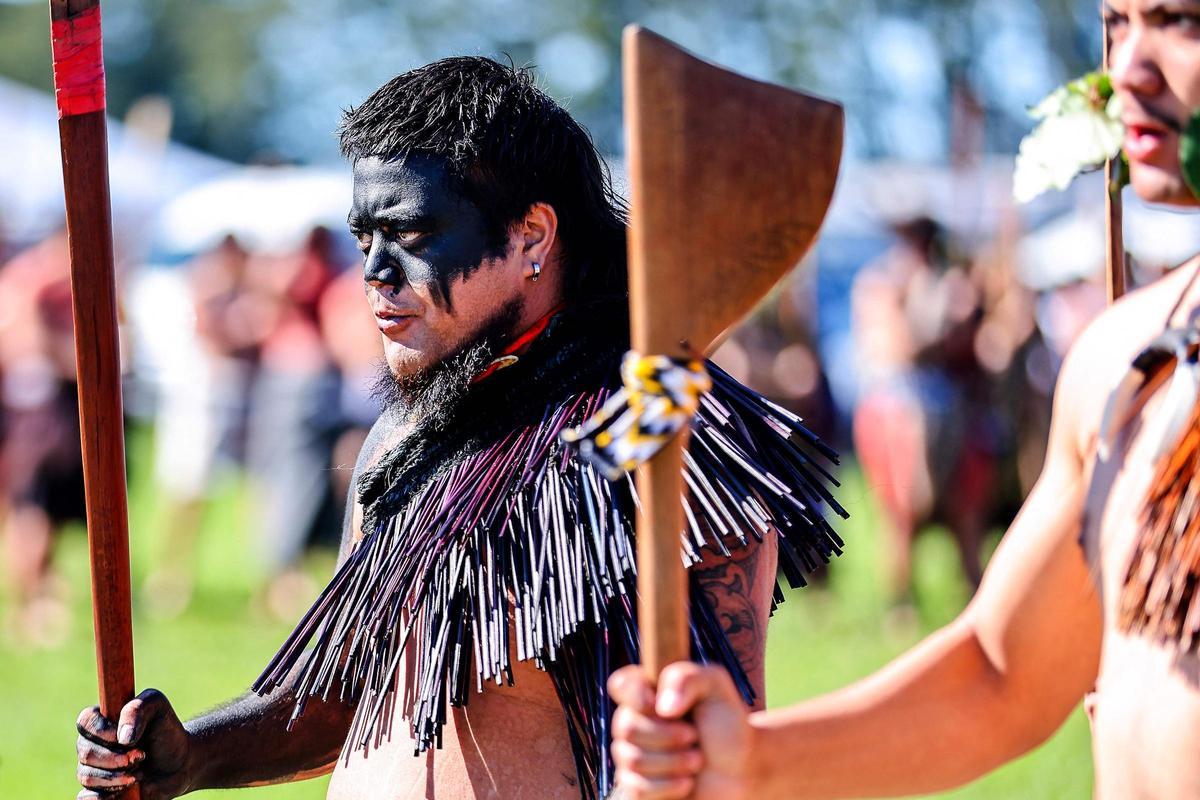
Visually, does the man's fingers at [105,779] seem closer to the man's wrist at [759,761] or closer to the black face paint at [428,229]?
the black face paint at [428,229]

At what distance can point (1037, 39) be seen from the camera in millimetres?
31969

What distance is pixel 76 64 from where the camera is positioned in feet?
9.43

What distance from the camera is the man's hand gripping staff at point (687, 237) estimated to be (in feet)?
6.53

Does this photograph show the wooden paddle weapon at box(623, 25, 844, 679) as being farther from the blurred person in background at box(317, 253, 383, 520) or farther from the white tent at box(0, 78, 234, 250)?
the white tent at box(0, 78, 234, 250)

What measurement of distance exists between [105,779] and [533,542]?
90 centimetres

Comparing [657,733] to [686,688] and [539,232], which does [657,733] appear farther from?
[539,232]

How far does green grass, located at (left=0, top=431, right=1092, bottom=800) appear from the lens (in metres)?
6.43

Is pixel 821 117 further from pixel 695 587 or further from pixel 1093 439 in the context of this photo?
pixel 695 587

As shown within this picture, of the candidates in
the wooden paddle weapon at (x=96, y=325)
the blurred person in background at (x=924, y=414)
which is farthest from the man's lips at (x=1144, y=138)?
the blurred person in background at (x=924, y=414)

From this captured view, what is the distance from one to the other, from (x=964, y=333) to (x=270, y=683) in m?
7.63

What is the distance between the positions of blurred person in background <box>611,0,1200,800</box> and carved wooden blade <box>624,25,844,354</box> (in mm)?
377

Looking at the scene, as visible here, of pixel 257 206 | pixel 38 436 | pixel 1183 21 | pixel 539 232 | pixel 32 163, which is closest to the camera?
pixel 1183 21

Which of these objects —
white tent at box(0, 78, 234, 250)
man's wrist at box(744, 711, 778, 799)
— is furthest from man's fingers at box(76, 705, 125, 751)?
white tent at box(0, 78, 234, 250)

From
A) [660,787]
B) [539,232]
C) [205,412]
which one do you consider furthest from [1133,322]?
[205,412]
